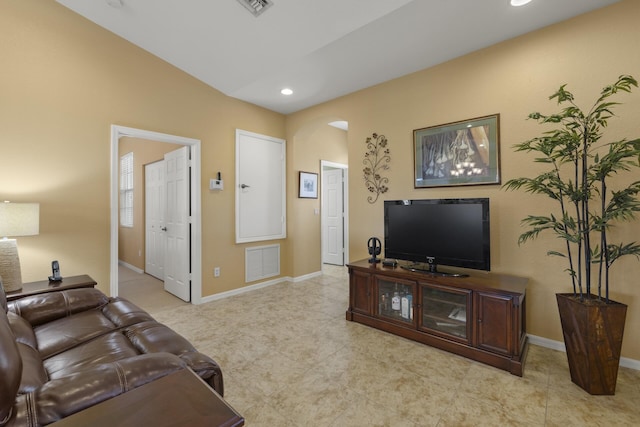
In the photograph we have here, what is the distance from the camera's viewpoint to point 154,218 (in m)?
5.15

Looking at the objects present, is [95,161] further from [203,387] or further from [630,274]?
[630,274]

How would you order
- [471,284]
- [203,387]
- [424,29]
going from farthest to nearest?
[424,29]
[471,284]
[203,387]

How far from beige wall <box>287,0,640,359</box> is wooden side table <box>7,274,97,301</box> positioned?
9.83 feet

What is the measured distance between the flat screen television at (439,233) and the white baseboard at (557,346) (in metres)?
0.81

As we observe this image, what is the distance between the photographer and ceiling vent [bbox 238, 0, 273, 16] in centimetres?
245

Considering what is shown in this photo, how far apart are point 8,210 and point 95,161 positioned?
95 cm

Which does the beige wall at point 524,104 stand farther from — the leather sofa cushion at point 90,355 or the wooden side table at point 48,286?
the wooden side table at point 48,286

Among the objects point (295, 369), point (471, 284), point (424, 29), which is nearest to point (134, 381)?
point (295, 369)

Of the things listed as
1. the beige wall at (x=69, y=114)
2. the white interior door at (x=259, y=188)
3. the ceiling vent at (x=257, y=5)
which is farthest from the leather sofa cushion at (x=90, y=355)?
the ceiling vent at (x=257, y=5)

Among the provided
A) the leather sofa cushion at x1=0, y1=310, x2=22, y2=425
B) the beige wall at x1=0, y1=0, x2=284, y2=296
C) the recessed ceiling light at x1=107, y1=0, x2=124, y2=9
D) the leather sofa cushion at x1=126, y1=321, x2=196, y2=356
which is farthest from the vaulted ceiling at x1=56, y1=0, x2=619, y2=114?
the leather sofa cushion at x1=0, y1=310, x2=22, y2=425

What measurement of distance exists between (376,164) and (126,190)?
5.57m

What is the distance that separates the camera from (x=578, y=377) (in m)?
1.97

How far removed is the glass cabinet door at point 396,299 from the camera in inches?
108

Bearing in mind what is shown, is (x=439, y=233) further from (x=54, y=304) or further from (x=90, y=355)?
(x=54, y=304)
